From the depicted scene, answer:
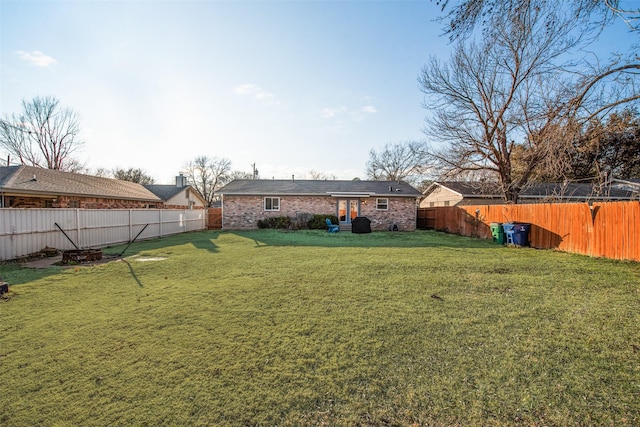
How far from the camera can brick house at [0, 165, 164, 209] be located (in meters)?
13.1

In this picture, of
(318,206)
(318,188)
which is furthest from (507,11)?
(318,188)

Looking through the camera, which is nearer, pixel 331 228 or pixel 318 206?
pixel 331 228

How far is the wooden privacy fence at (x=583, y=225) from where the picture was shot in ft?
25.0

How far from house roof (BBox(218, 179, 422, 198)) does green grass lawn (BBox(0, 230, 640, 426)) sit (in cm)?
1449

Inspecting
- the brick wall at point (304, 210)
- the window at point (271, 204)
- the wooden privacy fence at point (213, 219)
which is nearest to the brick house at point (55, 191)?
the wooden privacy fence at point (213, 219)

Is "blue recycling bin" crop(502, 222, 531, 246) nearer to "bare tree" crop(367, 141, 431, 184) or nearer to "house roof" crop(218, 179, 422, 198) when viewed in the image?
"house roof" crop(218, 179, 422, 198)

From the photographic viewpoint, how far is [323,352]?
120 inches

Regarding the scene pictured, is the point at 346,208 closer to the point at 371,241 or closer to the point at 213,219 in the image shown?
the point at 371,241

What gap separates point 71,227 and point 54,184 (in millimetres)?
7190

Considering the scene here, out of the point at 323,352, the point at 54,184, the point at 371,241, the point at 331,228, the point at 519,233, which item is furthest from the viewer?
the point at 331,228

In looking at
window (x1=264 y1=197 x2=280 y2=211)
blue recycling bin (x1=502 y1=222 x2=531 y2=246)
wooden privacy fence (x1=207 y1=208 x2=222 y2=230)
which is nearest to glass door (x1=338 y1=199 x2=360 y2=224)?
window (x1=264 y1=197 x2=280 y2=211)

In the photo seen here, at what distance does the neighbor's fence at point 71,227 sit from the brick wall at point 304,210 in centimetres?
482

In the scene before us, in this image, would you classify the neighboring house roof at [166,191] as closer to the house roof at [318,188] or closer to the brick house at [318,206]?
the house roof at [318,188]

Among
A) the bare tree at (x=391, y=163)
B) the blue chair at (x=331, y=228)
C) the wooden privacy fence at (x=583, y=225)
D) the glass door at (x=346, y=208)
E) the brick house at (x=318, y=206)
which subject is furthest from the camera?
the bare tree at (x=391, y=163)
